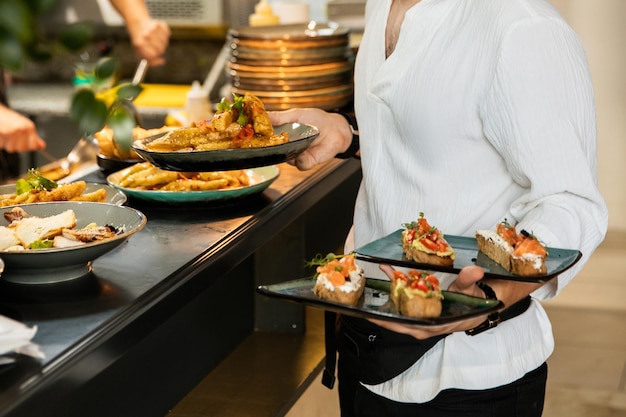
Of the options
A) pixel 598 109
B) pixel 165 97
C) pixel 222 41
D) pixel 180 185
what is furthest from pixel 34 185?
pixel 598 109

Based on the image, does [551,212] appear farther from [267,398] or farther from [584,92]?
[267,398]

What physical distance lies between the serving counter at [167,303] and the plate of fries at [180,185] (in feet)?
0.12

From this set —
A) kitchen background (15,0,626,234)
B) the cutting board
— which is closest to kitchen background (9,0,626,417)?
kitchen background (15,0,626,234)

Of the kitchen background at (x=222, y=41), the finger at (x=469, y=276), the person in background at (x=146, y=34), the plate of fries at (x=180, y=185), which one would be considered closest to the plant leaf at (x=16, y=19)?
the person in background at (x=146, y=34)

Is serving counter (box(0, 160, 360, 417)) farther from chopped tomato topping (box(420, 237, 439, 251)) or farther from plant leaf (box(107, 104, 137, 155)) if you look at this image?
plant leaf (box(107, 104, 137, 155))

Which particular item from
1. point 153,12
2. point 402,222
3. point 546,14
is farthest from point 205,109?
point 153,12

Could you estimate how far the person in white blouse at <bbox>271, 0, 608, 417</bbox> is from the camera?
1454 mm

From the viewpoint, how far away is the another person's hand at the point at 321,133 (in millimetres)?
2121

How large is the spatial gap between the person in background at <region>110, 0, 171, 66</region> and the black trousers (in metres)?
0.87

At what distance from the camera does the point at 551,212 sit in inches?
58.0

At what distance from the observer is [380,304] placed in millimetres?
1453

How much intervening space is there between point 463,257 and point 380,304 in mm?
230

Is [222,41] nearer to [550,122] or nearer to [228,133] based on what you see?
[228,133]

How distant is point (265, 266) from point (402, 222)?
120 cm
